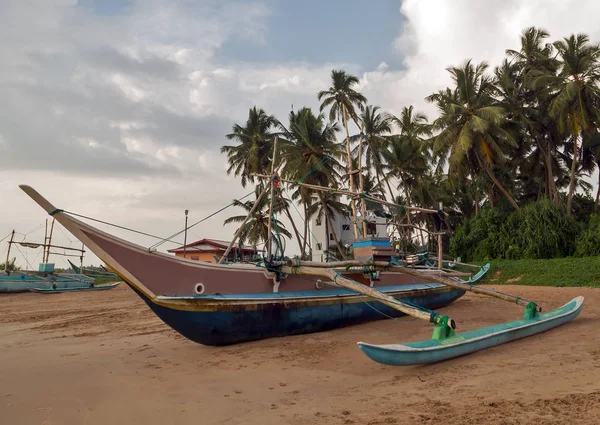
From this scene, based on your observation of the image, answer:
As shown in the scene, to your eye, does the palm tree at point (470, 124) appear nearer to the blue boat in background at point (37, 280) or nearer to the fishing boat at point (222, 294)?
the fishing boat at point (222, 294)

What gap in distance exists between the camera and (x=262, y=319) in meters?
8.44

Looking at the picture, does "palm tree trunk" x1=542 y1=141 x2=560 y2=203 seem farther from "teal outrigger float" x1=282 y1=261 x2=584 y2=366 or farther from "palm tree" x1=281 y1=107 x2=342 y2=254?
"teal outrigger float" x1=282 y1=261 x2=584 y2=366

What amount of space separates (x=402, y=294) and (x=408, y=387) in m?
6.76

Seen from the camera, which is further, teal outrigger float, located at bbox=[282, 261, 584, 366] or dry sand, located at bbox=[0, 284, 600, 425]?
teal outrigger float, located at bbox=[282, 261, 584, 366]

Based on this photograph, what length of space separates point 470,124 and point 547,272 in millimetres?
8983

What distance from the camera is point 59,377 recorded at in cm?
649

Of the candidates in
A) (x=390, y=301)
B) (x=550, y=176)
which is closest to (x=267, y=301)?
(x=390, y=301)

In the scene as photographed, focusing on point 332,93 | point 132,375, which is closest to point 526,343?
point 132,375

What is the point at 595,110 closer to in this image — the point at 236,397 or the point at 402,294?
the point at 402,294

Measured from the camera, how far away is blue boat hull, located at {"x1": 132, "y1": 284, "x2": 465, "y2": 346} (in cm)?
779

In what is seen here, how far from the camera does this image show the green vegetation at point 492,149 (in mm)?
22797

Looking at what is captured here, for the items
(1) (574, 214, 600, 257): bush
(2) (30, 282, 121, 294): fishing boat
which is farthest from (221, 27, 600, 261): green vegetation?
(2) (30, 282, 121, 294): fishing boat

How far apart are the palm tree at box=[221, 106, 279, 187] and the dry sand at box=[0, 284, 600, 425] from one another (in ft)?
70.6

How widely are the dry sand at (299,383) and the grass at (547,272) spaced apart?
10.3 meters
